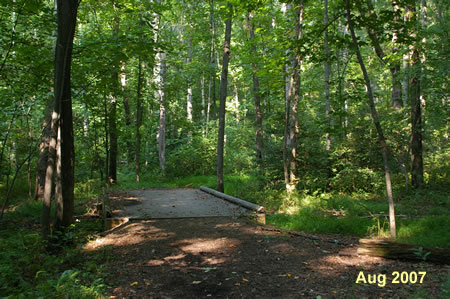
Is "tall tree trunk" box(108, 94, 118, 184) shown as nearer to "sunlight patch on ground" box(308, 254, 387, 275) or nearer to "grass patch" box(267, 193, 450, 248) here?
"grass patch" box(267, 193, 450, 248)

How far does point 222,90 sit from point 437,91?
7.59 meters

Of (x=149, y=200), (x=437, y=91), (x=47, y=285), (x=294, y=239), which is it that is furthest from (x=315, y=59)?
(x=149, y=200)

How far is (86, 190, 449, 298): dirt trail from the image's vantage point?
3.92 m

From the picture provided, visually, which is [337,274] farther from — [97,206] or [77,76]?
[77,76]

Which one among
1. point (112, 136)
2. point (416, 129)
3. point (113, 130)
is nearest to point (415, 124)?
point (416, 129)

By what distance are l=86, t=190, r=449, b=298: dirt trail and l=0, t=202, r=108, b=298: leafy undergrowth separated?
1.01 feet

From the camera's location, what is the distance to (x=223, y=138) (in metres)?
11.8

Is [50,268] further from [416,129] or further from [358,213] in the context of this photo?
[416,129]

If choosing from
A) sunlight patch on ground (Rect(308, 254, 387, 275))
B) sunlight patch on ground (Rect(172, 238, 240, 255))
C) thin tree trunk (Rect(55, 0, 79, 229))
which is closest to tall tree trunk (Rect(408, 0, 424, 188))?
sunlight patch on ground (Rect(308, 254, 387, 275))

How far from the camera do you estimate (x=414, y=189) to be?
455 inches

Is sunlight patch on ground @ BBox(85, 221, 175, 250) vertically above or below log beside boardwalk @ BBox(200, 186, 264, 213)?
below

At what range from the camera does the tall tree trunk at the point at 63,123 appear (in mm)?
5293

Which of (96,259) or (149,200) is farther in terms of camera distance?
(149,200)

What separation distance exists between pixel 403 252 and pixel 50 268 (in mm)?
5876
